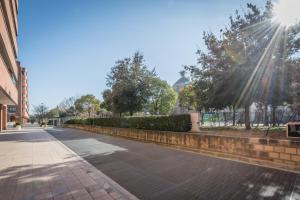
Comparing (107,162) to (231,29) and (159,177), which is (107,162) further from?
(231,29)

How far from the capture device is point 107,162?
7570 mm

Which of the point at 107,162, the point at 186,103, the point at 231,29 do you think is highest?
the point at 231,29

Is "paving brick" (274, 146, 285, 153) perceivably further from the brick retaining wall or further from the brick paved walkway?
the brick paved walkway

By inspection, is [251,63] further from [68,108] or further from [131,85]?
[68,108]

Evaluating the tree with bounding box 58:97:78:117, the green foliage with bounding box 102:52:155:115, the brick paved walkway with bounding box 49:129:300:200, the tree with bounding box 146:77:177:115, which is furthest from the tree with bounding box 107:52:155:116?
the tree with bounding box 58:97:78:117

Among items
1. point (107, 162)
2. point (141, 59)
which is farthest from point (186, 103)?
point (107, 162)

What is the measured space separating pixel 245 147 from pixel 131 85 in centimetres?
1647

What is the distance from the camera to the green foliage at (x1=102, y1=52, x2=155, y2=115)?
2230 centimetres

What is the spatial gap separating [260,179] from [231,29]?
904 centimetres

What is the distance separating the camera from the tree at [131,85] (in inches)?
878

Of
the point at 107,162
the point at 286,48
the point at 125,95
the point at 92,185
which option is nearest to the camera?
the point at 92,185

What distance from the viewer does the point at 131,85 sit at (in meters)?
22.3

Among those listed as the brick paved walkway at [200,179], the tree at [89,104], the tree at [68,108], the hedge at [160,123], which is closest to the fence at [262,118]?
the hedge at [160,123]

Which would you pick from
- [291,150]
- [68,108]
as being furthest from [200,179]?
[68,108]
